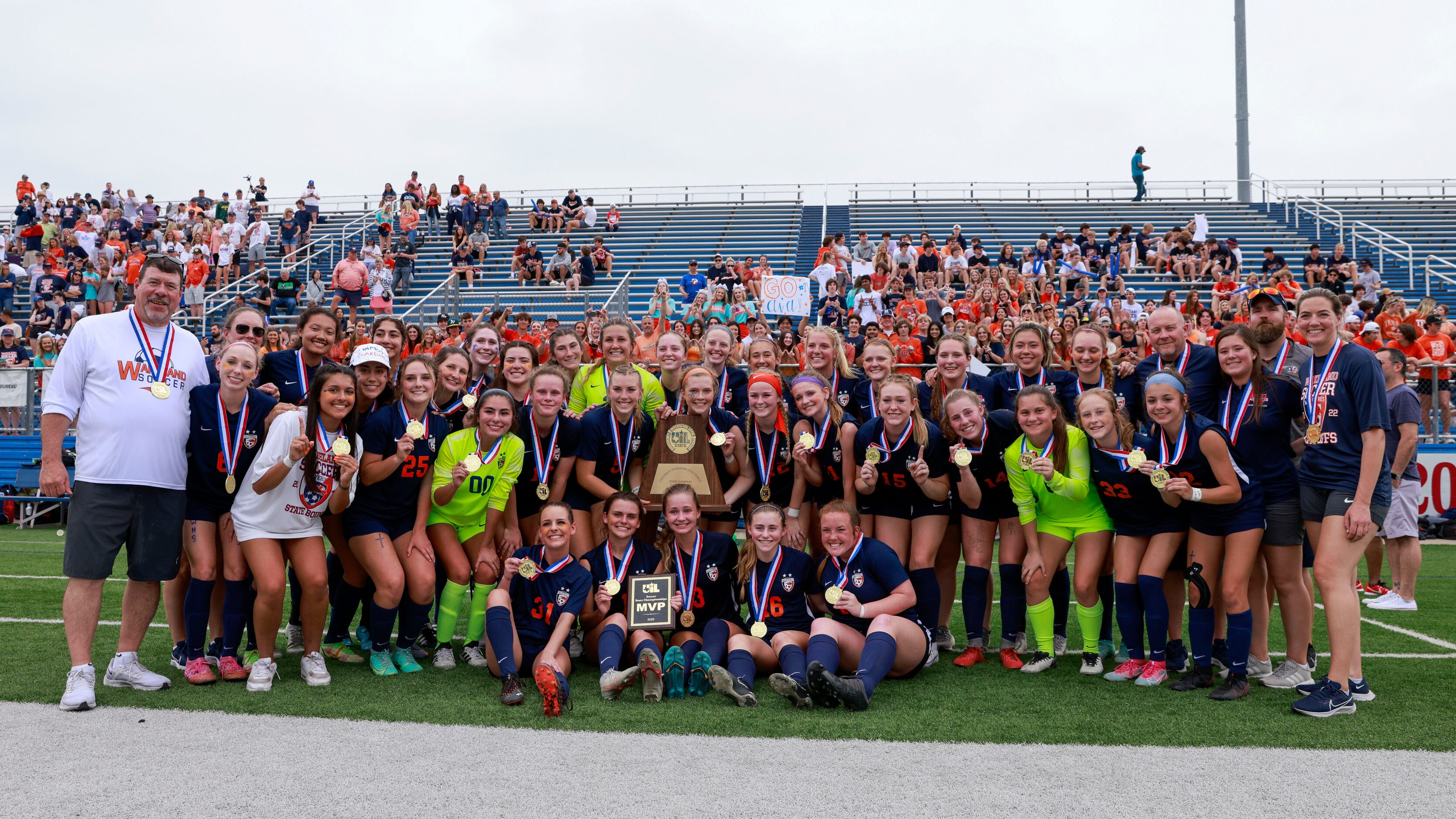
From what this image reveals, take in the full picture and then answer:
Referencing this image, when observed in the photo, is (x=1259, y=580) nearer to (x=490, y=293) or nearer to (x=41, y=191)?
(x=490, y=293)

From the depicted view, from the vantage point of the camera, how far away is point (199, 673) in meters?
5.06

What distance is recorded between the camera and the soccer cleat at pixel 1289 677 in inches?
201

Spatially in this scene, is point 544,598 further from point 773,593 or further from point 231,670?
point 231,670

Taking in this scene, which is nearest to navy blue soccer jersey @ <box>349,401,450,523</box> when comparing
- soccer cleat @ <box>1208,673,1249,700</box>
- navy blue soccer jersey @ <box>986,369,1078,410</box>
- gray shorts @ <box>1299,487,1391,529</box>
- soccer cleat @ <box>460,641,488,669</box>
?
soccer cleat @ <box>460,641,488,669</box>

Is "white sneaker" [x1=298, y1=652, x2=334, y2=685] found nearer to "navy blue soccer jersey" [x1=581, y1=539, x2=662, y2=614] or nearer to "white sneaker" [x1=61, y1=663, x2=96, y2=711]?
"white sneaker" [x1=61, y1=663, x2=96, y2=711]

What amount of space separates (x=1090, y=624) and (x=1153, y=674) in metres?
0.42

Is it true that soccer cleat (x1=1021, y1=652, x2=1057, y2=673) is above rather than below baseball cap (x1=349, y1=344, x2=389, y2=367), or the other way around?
below

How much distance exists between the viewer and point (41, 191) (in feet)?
88.0

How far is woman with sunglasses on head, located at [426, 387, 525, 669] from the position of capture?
5598 mm

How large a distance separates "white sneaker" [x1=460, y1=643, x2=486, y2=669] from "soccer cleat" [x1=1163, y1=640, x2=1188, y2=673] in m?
3.78

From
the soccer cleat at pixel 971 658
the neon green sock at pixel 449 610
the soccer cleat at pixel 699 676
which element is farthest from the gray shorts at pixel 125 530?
the soccer cleat at pixel 971 658

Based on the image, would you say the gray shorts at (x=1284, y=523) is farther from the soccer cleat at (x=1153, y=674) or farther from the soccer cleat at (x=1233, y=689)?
the soccer cleat at (x=1153, y=674)

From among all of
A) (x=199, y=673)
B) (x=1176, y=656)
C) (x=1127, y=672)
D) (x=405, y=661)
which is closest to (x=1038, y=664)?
(x=1127, y=672)

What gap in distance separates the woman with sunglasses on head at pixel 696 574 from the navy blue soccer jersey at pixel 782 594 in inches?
5.0
